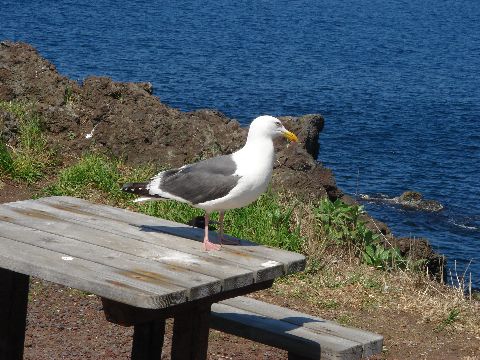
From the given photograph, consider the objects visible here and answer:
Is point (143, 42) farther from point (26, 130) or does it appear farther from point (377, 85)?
point (26, 130)

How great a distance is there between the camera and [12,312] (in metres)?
6.59

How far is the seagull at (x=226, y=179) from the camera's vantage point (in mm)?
6180

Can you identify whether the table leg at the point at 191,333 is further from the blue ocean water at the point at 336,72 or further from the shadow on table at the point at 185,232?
the blue ocean water at the point at 336,72

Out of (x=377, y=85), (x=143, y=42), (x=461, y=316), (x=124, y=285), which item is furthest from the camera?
(x=143, y=42)

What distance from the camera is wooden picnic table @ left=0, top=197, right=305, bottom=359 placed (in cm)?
503

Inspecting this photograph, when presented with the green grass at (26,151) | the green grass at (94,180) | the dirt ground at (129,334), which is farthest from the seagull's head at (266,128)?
the green grass at (26,151)

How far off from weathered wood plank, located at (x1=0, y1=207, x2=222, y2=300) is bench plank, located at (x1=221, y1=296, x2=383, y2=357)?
146cm

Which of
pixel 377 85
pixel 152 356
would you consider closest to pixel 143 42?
pixel 377 85

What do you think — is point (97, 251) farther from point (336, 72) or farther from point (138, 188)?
point (336, 72)

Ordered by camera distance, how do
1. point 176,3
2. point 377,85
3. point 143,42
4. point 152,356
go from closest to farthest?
point 152,356, point 377,85, point 143,42, point 176,3

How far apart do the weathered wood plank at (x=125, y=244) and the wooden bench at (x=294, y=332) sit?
0.94m

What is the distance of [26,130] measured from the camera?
37.6ft

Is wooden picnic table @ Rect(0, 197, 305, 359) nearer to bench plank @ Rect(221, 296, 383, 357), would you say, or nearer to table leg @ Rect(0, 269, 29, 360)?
table leg @ Rect(0, 269, 29, 360)

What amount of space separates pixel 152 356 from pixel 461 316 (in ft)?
10.8
